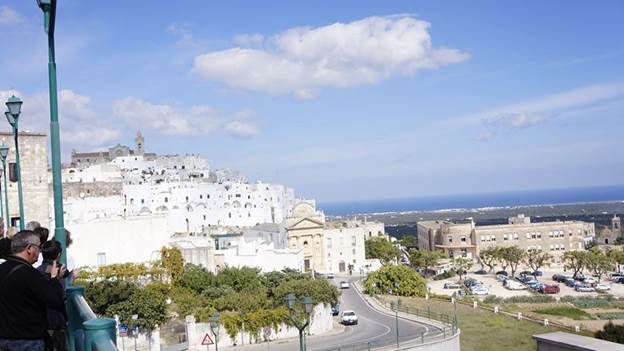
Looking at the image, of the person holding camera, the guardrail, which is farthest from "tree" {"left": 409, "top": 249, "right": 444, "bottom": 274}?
the guardrail

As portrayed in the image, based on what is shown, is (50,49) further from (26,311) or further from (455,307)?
(455,307)

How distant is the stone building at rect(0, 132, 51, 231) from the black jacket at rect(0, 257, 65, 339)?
26624 mm

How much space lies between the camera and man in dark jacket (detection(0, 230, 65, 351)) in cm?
507

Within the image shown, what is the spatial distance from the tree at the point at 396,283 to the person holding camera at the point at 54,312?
4404cm

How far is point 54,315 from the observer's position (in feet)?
19.6

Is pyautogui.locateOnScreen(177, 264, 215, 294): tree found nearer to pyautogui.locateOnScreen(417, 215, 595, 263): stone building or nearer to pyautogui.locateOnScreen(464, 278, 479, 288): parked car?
pyautogui.locateOnScreen(464, 278, 479, 288): parked car

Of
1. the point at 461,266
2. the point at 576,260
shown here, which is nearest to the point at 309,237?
the point at 461,266

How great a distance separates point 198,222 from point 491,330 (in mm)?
52701

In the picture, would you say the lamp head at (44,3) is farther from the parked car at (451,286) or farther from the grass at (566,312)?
the parked car at (451,286)

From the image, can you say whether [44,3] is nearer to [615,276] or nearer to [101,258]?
[101,258]

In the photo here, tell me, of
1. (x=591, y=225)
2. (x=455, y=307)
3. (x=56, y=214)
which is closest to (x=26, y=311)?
(x=56, y=214)

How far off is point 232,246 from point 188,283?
12270mm

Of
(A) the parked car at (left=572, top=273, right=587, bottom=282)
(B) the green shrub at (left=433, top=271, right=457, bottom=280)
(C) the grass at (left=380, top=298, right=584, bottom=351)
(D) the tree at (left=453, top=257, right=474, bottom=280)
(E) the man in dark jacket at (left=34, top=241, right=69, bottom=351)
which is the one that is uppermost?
(E) the man in dark jacket at (left=34, top=241, right=69, bottom=351)

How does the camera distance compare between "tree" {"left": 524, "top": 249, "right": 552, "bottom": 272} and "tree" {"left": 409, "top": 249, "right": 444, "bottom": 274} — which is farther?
"tree" {"left": 409, "top": 249, "right": 444, "bottom": 274}
